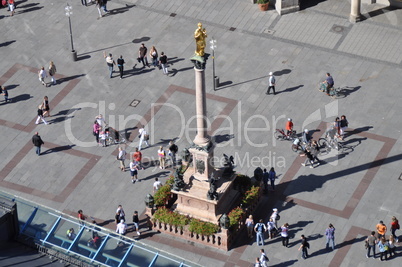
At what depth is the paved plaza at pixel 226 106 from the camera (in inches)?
2434

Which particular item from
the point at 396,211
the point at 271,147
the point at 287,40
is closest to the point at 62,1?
the point at 287,40

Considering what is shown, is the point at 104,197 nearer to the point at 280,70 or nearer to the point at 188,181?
the point at 188,181

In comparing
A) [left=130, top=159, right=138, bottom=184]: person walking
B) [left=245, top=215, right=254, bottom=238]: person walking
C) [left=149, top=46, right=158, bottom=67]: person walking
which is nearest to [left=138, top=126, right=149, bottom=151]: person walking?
[left=130, top=159, right=138, bottom=184]: person walking

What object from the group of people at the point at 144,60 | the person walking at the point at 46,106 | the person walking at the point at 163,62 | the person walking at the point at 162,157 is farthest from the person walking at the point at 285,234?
the person walking at the point at 46,106

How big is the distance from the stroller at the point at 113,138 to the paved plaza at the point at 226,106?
543 mm

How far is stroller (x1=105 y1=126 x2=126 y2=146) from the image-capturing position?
66.9 metres

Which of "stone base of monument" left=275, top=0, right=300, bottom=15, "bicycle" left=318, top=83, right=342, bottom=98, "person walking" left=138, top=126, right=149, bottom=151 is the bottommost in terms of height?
"person walking" left=138, top=126, right=149, bottom=151

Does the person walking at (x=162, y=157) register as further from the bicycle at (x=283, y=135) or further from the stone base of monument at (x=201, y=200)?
the bicycle at (x=283, y=135)

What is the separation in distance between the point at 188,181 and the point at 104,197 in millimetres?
5991

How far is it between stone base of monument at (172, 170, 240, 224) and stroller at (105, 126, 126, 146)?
318 inches

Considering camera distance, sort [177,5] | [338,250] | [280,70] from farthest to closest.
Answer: [177,5]
[280,70]
[338,250]

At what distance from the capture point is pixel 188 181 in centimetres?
6041

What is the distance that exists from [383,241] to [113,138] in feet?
63.2

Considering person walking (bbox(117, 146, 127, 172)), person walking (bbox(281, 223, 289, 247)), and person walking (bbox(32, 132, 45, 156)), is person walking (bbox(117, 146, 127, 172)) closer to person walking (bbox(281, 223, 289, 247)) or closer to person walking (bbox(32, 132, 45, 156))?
person walking (bbox(32, 132, 45, 156))
